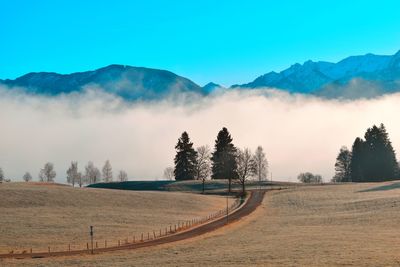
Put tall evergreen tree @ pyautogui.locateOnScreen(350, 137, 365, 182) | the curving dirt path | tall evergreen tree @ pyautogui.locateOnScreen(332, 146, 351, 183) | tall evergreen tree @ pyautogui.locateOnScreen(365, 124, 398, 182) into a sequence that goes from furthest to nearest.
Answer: tall evergreen tree @ pyautogui.locateOnScreen(332, 146, 351, 183) → tall evergreen tree @ pyautogui.locateOnScreen(350, 137, 365, 182) → tall evergreen tree @ pyautogui.locateOnScreen(365, 124, 398, 182) → the curving dirt path

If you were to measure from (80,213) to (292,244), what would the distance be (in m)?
42.7

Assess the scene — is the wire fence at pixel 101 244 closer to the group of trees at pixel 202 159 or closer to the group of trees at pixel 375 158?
the group of trees at pixel 202 159

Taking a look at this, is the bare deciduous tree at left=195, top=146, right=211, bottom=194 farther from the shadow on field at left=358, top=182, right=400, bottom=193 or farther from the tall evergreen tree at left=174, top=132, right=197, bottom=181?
the shadow on field at left=358, top=182, right=400, bottom=193

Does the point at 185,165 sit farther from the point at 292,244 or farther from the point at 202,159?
the point at 292,244

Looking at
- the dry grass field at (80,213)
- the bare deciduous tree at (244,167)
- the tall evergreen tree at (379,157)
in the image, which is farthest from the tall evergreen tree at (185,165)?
the tall evergreen tree at (379,157)

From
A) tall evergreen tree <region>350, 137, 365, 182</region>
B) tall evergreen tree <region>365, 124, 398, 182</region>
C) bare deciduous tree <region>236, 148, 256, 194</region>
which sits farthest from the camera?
tall evergreen tree <region>350, 137, 365, 182</region>

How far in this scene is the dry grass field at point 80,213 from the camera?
202 feet

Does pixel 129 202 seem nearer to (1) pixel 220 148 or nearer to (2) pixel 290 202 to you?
(2) pixel 290 202

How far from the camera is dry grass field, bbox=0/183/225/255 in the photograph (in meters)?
61.7

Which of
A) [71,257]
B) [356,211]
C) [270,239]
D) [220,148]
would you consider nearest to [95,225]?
[71,257]

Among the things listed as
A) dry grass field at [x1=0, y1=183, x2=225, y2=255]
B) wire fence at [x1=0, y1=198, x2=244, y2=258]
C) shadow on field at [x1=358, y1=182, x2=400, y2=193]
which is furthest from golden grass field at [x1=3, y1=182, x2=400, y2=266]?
shadow on field at [x1=358, y1=182, x2=400, y2=193]

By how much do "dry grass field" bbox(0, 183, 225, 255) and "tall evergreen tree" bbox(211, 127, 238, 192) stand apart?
21256mm

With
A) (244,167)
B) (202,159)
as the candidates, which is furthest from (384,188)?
(202,159)

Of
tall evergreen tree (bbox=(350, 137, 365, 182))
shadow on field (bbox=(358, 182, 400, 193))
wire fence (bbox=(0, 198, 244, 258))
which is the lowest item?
wire fence (bbox=(0, 198, 244, 258))
